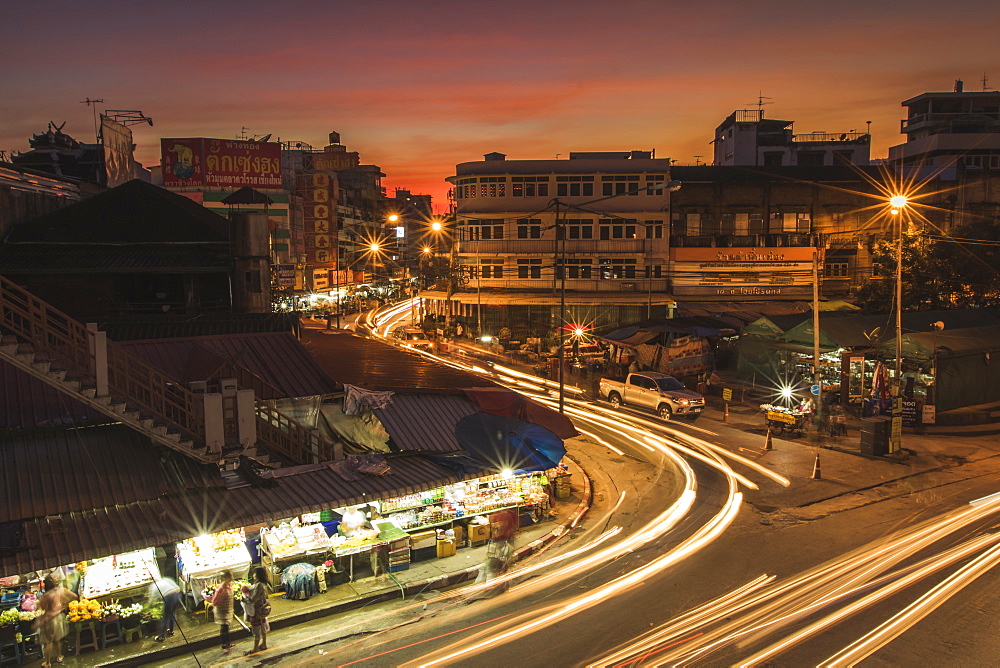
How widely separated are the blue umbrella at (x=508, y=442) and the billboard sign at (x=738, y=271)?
4133 cm

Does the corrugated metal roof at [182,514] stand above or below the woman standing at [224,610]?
above

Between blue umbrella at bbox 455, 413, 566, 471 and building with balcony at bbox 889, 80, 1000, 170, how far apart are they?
6788cm

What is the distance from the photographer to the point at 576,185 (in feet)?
181

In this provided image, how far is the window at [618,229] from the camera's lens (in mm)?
55000

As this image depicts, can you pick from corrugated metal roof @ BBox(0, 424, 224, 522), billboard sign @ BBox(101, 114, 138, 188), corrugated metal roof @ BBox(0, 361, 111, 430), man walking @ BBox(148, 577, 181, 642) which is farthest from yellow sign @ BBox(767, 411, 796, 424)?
billboard sign @ BBox(101, 114, 138, 188)

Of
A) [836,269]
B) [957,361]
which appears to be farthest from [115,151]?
[836,269]

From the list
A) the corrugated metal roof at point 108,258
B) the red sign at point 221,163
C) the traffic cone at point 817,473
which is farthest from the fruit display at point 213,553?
the red sign at point 221,163

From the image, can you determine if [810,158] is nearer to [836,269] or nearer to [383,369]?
[836,269]

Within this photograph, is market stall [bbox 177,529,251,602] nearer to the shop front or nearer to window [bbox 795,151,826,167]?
the shop front

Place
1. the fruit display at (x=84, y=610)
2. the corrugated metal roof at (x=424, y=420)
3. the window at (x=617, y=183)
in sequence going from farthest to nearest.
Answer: the window at (x=617, y=183) < the corrugated metal roof at (x=424, y=420) < the fruit display at (x=84, y=610)

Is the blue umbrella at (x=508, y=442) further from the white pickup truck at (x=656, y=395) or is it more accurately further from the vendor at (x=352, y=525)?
the white pickup truck at (x=656, y=395)

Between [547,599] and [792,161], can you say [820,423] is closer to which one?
[547,599]

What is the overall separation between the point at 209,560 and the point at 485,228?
4477 centimetres

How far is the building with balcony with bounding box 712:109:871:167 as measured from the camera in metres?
81.2
